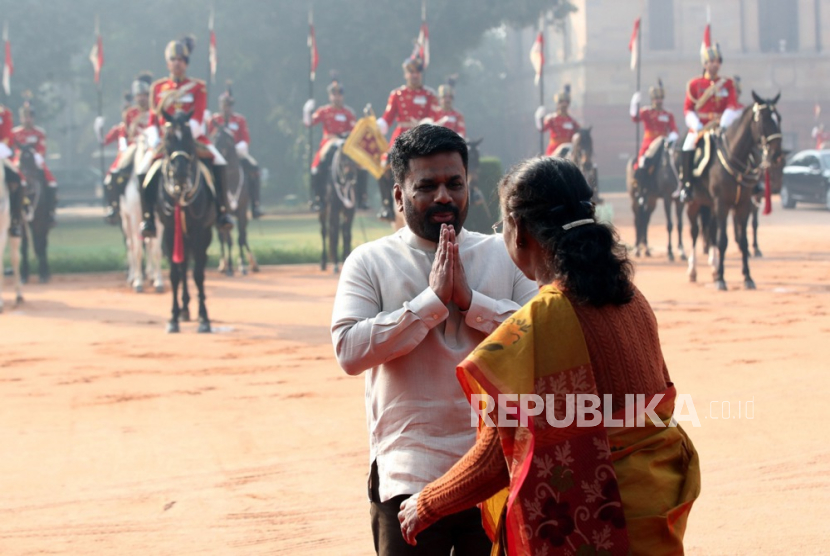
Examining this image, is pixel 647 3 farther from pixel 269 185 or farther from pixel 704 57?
pixel 704 57

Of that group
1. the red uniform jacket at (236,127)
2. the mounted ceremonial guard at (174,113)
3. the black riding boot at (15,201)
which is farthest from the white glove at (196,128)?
the red uniform jacket at (236,127)

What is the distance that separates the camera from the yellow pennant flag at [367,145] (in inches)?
723

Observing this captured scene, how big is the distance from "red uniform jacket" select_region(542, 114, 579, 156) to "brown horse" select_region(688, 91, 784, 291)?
481 centimetres

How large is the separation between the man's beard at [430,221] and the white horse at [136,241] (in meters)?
13.6

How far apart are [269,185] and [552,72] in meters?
15.9

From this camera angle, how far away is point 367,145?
18.6 m

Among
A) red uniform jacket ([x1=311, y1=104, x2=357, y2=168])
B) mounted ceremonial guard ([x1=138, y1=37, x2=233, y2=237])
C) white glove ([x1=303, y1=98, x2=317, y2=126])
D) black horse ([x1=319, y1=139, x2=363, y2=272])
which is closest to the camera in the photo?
mounted ceremonial guard ([x1=138, y1=37, x2=233, y2=237])

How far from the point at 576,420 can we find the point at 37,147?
19.5 meters

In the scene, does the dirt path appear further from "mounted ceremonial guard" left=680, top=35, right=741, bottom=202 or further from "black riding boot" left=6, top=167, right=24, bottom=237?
"mounted ceremonial guard" left=680, top=35, right=741, bottom=202

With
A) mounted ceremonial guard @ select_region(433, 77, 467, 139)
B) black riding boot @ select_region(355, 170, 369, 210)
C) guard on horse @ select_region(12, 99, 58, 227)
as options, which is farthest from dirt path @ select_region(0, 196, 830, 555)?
mounted ceremonial guard @ select_region(433, 77, 467, 139)

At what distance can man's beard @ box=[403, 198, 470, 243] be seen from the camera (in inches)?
138

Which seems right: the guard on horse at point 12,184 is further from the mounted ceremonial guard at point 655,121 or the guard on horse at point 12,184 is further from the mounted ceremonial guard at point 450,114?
the mounted ceremonial guard at point 655,121

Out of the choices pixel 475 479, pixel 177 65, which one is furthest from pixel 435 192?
pixel 177 65

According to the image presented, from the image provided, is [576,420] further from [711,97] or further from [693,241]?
[693,241]
